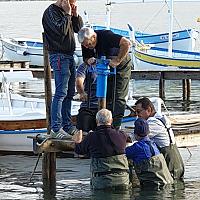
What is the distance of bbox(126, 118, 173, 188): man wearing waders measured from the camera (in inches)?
483

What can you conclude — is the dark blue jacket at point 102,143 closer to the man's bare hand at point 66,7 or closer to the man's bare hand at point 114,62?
the man's bare hand at point 114,62

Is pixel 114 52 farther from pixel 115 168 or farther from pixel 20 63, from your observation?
pixel 20 63

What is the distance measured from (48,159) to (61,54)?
2.07 metres

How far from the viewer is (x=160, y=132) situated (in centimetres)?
1290

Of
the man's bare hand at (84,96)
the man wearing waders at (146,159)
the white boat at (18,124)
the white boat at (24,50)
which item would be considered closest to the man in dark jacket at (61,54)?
the man's bare hand at (84,96)

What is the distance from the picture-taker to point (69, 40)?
12336 mm

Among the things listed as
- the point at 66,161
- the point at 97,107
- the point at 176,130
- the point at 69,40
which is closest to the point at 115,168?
the point at 97,107

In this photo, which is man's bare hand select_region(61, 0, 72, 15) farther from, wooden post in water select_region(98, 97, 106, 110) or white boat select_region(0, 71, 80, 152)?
white boat select_region(0, 71, 80, 152)

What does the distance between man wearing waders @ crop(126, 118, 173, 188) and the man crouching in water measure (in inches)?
14.0

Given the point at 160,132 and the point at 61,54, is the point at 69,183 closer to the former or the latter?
the point at 160,132

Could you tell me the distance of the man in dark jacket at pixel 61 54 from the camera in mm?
12211

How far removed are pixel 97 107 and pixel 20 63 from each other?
69.2 ft

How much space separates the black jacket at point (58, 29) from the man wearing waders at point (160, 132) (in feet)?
4.87

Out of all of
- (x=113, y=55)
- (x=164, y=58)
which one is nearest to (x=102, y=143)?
(x=113, y=55)
